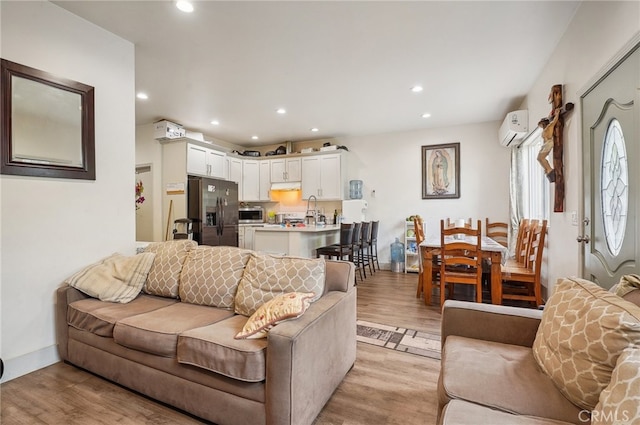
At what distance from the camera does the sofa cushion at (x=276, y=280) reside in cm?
184

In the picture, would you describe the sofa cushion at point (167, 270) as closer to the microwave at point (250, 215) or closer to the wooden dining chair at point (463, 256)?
the wooden dining chair at point (463, 256)

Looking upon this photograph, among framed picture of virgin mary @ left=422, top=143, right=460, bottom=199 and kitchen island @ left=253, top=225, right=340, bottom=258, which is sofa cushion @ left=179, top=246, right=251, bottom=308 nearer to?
kitchen island @ left=253, top=225, right=340, bottom=258

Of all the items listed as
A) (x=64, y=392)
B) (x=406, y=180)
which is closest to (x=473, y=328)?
(x=64, y=392)

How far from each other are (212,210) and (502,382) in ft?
15.9

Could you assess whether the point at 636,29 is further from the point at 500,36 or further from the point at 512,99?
the point at 512,99

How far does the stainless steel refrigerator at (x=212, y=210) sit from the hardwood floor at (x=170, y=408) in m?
2.93

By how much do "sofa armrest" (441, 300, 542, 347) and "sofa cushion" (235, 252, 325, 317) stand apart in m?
0.79

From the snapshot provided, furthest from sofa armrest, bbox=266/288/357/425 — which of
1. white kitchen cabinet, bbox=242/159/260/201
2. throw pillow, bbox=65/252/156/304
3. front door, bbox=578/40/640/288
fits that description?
white kitchen cabinet, bbox=242/159/260/201

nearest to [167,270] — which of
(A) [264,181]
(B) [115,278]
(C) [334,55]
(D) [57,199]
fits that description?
Result: (B) [115,278]

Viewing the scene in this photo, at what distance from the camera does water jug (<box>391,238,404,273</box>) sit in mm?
5648

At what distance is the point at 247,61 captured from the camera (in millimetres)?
3094

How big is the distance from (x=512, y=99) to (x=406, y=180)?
2120 millimetres

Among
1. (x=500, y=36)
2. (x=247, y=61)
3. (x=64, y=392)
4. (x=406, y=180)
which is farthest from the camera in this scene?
(x=406, y=180)

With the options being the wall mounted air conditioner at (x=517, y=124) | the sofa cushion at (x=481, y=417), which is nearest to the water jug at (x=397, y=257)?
the wall mounted air conditioner at (x=517, y=124)
